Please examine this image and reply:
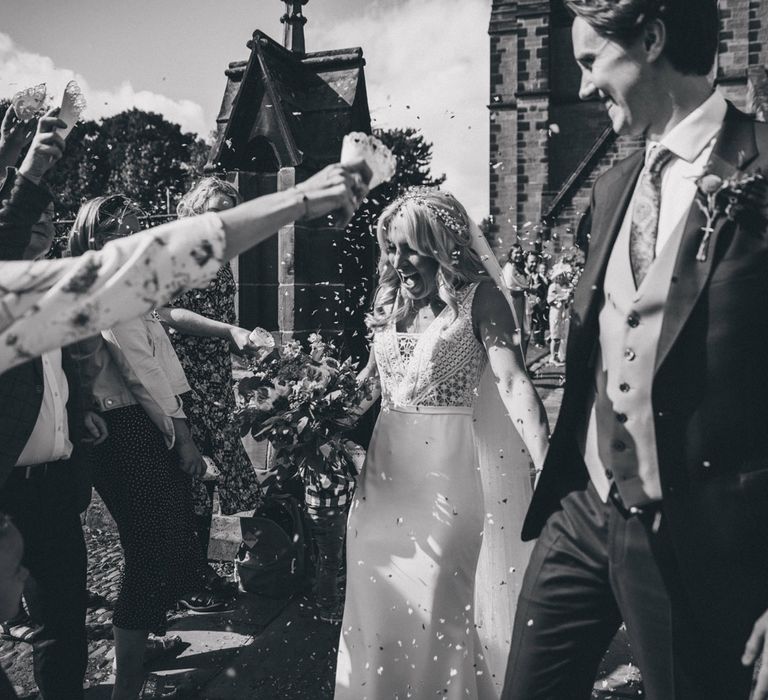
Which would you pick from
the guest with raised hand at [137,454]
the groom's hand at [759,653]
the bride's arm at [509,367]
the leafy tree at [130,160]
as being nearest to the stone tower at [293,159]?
the guest with raised hand at [137,454]

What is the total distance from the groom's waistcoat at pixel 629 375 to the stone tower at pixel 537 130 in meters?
19.9

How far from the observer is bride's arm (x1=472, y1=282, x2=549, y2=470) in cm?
245

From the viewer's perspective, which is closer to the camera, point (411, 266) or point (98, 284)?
point (98, 284)

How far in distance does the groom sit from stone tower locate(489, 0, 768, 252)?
19.9 m

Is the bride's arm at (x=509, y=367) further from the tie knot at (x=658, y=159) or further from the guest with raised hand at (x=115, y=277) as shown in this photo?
the guest with raised hand at (x=115, y=277)

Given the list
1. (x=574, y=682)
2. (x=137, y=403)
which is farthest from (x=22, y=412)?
(x=574, y=682)

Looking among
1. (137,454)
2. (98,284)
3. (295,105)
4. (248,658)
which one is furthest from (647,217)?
(295,105)

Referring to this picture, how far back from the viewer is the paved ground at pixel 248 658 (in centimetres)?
320

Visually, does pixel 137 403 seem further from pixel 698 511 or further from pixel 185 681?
pixel 698 511

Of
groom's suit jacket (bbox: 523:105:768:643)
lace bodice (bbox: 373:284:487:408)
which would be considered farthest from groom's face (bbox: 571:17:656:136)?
lace bodice (bbox: 373:284:487:408)

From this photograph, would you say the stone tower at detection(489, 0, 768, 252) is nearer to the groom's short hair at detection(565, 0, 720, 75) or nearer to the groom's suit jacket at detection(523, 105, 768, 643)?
the groom's short hair at detection(565, 0, 720, 75)

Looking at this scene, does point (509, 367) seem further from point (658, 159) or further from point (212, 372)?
point (212, 372)

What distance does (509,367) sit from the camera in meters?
2.69

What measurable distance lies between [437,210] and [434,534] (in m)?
1.28
